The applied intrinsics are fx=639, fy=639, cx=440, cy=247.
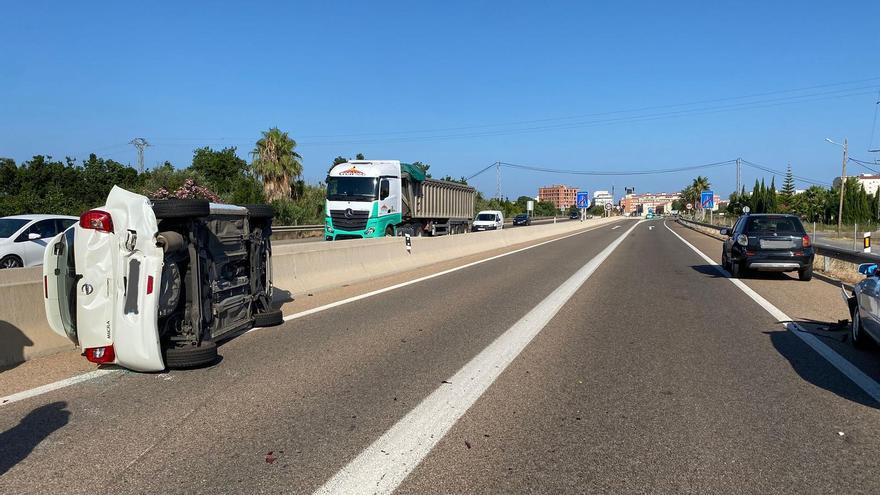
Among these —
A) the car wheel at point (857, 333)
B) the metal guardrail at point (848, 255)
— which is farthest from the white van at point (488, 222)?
the car wheel at point (857, 333)

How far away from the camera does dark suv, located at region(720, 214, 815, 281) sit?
14.9 meters

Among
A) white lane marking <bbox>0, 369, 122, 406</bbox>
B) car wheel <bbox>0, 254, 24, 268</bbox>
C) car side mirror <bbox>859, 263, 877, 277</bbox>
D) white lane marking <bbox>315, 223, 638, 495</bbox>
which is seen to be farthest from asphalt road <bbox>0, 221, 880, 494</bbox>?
car wheel <bbox>0, 254, 24, 268</bbox>

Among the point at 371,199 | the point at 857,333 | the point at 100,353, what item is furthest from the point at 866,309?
the point at 371,199

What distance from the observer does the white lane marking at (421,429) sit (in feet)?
12.3

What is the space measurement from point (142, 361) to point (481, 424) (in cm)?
327

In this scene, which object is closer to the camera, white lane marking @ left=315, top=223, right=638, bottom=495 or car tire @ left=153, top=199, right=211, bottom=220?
white lane marking @ left=315, top=223, right=638, bottom=495

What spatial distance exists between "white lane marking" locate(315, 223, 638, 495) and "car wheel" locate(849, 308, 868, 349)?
3.71 m

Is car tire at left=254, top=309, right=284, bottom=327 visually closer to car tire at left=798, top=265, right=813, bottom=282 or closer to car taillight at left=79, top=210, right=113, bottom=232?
car taillight at left=79, top=210, right=113, bottom=232

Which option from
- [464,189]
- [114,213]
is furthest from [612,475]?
[464,189]

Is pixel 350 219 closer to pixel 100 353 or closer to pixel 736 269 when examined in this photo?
pixel 736 269

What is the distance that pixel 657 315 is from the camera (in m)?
9.89

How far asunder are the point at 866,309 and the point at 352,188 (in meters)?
21.5

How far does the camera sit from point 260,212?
27.1ft

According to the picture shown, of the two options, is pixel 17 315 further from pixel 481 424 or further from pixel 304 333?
pixel 481 424
